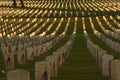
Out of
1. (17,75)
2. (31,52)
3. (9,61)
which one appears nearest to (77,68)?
(9,61)

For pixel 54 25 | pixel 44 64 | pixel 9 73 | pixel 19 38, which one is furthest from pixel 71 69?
pixel 54 25

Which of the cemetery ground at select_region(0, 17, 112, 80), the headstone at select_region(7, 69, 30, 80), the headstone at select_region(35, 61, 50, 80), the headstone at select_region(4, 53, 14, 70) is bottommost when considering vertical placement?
the cemetery ground at select_region(0, 17, 112, 80)

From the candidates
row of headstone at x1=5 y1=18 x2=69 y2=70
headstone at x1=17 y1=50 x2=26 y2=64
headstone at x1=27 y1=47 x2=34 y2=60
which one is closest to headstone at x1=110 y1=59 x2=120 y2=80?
row of headstone at x1=5 y1=18 x2=69 y2=70

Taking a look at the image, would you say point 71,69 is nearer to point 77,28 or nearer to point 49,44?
point 49,44

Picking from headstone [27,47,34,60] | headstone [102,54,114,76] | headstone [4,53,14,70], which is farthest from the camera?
headstone [27,47,34,60]

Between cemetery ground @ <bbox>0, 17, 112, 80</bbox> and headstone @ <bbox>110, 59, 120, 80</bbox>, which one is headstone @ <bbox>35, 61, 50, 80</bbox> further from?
cemetery ground @ <bbox>0, 17, 112, 80</bbox>

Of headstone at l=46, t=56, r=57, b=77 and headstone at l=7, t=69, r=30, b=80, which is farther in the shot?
headstone at l=46, t=56, r=57, b=77

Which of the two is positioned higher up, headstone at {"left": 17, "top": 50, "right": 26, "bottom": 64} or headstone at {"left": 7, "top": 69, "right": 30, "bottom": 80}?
headstone at {"left": 7, "top": 69, "right": 30, "bottom": 80}

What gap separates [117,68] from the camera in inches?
431

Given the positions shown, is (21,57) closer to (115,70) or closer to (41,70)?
(41,70)

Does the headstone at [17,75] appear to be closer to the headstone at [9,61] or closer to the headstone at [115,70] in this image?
the headstone at [115,70]

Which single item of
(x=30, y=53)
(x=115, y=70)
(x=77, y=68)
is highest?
(x=115, y=70)

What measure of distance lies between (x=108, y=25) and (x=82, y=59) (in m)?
22.0

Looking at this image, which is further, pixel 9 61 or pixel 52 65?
pixel 9 61
